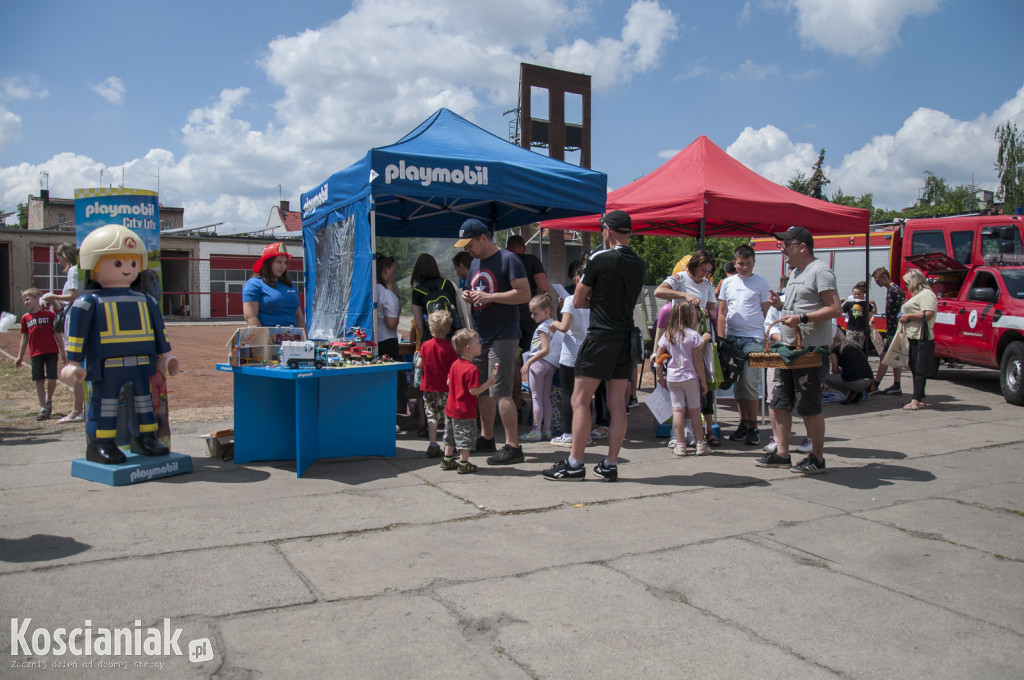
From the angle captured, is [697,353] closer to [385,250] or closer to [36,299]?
[385,250]

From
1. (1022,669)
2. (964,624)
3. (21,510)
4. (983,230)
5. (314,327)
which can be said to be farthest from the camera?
(983,230)

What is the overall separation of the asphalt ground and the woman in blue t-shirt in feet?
4.45

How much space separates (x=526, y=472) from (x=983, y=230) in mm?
10507

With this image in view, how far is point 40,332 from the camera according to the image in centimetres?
841

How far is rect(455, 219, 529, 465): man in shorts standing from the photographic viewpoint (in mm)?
6180

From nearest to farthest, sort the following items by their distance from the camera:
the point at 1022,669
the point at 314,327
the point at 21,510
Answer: the point at 1022,669 < the point at 21,510 < the point at 314,327

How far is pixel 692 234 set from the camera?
1184 cm

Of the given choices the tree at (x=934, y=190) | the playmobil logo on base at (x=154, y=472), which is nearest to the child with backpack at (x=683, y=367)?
the playmobil logo on base at (x=154, y=472)

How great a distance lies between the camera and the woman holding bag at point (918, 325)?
9.51 meters

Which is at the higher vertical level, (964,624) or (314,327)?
(314,327)

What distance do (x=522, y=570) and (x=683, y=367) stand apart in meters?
3.18

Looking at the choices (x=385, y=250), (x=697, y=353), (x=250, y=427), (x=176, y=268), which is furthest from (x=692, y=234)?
(x=176, y=268)

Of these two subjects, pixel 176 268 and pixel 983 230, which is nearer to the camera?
pixel 983 230

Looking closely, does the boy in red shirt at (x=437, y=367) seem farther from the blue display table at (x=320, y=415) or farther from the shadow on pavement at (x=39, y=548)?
the shadow on pavement at (x=39, y=548)
